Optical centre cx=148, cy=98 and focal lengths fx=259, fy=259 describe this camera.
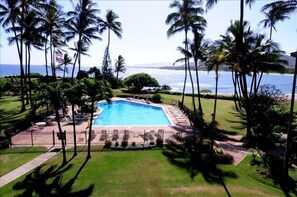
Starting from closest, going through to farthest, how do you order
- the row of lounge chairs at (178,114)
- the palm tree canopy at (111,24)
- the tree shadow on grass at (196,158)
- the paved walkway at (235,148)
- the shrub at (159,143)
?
the tree shadow on grass at (196,158) → the paved walkway at (235,148) → the shrub at (159,143) → the row of lounge chairs at (178,114) → the palm tree canopy at (111,24)

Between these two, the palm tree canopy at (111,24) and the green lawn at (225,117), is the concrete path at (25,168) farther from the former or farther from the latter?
the palm tree canopy at (111,24)

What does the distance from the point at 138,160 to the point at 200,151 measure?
4.73 metres

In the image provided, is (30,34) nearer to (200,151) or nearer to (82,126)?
(82,126)

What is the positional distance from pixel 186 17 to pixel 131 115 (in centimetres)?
1376

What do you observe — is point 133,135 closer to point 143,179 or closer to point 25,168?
point 143,179

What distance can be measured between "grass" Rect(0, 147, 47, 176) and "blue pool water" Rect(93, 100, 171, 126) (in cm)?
922

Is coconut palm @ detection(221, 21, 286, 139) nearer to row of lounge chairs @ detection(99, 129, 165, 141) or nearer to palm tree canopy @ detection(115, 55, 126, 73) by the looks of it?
row of lounge chairs @ detection(99, 129, 165, 141)

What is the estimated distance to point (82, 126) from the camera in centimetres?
2661

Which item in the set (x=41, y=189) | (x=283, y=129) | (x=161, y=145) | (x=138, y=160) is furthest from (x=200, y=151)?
(x=41, y=189)

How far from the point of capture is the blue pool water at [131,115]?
29.4m

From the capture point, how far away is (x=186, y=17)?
30.2 m

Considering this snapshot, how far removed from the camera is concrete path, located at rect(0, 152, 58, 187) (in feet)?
48.6

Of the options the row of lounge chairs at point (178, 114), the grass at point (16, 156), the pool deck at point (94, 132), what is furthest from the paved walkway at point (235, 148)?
the grass at point (16, 156)

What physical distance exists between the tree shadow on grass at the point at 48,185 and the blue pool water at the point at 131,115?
12552 millimetres
